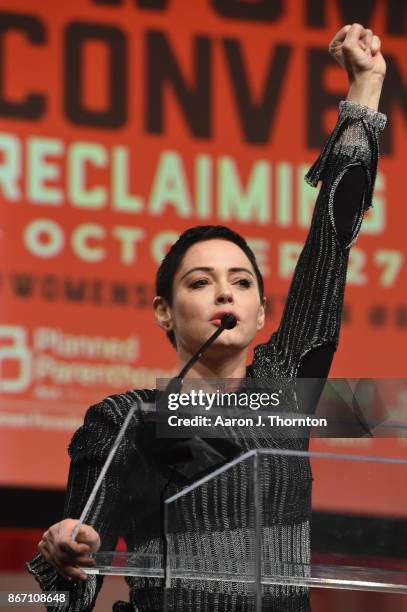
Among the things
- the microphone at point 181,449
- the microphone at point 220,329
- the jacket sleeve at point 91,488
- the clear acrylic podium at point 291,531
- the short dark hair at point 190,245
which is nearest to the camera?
the clear acrylic podium at point 291,531

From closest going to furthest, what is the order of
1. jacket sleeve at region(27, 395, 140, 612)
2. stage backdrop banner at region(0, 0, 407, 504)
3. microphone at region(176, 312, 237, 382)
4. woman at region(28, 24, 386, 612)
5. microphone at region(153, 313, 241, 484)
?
microphone at region(153, 313, 241, 484) → jacket sleeve at region(27, 395, 140, 612) → microphone at region(176, 312, 237, 382) → woman at region(28, 24, 386, 612) → stage backdrop banner at region(0, 0, 407, 504)

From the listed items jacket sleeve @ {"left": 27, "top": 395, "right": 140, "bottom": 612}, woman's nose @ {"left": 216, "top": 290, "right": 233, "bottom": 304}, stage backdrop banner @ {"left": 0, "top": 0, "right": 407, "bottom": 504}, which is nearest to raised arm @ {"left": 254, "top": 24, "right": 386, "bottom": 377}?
woman's nose @ {"left": 216, "top": 290, "right": 233, "bottom": 304}

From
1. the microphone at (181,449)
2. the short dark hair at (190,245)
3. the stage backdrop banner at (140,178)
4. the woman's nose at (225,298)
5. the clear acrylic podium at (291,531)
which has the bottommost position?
the clear acrylic podium at (291,531)

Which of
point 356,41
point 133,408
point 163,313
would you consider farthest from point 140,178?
point 133,408

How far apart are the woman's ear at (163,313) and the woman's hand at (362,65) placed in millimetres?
388

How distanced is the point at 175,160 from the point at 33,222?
458 mm

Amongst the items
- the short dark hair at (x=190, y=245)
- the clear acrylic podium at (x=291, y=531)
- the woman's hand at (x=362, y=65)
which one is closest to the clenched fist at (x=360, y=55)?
the woman's hand at (x=362, y=65)

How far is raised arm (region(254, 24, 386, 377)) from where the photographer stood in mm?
1715

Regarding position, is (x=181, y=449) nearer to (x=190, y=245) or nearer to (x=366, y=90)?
(x=190, y=245)

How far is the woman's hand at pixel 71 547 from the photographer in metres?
1.30

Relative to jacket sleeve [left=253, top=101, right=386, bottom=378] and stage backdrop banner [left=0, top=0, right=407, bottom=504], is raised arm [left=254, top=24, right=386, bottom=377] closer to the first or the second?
jacket sleeve [left=253, top=101, right=386, bottom=378]

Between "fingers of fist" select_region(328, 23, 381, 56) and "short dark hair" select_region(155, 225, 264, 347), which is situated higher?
"fingers of fist" select_region(328, 23, 381, 56)

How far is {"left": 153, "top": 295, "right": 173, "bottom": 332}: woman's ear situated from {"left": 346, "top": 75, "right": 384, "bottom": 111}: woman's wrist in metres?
0.39

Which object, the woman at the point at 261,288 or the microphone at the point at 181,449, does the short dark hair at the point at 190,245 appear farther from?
the microphone at the point at 181,449
